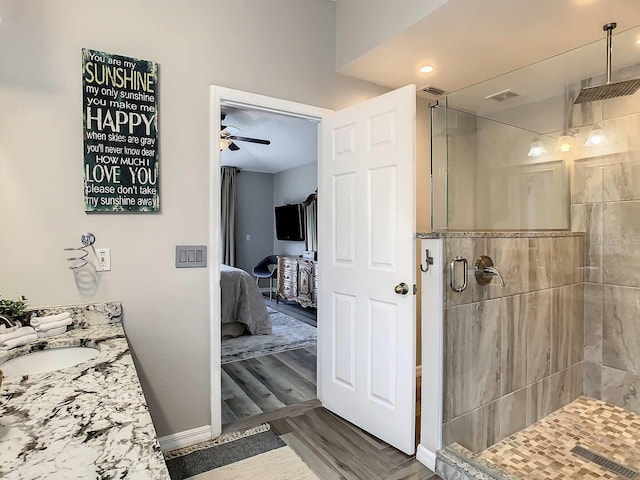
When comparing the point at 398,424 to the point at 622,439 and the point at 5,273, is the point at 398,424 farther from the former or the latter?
the point at 5,273

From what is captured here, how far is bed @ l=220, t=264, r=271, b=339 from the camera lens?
14.2ft

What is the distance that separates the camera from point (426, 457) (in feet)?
6.51

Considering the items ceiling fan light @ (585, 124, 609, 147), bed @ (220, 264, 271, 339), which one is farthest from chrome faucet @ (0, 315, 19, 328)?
ceiling fan light @ (585, 124, 609, 147)

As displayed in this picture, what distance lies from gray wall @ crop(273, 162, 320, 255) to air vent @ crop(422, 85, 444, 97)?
3146mm

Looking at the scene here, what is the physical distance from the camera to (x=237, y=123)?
4719mm

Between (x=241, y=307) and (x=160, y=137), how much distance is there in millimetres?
2720

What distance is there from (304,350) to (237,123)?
286 cm

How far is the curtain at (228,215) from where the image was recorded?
6961mm

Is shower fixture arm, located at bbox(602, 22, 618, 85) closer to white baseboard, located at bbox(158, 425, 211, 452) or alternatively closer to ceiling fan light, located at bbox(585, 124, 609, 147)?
ceiling fan light, located at bbox(585, 124, 609, 147)

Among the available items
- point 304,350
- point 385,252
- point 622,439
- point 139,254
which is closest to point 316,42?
point 385,252

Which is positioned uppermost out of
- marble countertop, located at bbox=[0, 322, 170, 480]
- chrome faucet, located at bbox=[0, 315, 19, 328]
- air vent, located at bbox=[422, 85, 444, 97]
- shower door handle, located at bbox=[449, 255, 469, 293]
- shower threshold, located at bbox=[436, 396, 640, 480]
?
air vent, located at bbox=[422, 85, 444, 97]

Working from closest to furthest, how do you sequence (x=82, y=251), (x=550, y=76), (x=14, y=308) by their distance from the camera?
1. (x=14, y=308)
2. (x=82, y=251)
3. (x=550, y=76)

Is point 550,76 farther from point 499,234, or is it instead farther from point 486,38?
point 499,234

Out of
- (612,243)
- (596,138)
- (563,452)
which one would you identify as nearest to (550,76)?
(596,138)
